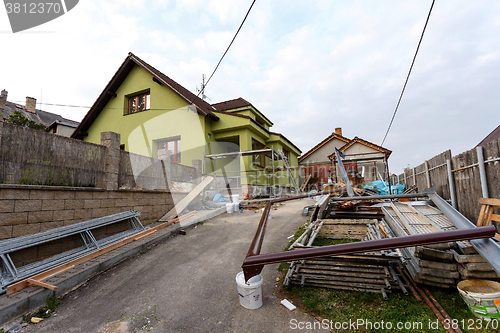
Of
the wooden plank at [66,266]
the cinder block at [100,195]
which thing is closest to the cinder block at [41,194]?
the cinder block at [100,195]

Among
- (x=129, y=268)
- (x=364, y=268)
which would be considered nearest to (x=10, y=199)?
→ (x=129, y=268)

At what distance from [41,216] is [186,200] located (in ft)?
15.1

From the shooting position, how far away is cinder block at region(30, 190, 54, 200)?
4.28 metres

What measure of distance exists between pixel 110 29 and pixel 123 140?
26.6ft

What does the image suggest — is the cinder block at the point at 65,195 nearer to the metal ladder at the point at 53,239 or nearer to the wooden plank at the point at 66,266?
the metal ladder at the point at 53,239

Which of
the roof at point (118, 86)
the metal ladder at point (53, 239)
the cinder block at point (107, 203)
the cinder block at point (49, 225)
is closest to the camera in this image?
the metal ladder at point (53, 239)

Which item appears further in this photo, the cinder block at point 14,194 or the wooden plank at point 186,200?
the wooden plank at point 186,200

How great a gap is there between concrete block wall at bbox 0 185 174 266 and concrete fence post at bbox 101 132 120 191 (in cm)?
22

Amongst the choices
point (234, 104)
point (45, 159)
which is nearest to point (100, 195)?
point (45, 159)

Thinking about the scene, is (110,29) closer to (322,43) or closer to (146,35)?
(146,35)

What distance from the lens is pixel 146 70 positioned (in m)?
13.3

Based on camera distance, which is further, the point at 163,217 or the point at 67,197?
the point at 163,217

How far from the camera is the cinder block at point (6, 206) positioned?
3.88 metres

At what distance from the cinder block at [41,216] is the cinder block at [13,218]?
3.0 inches
